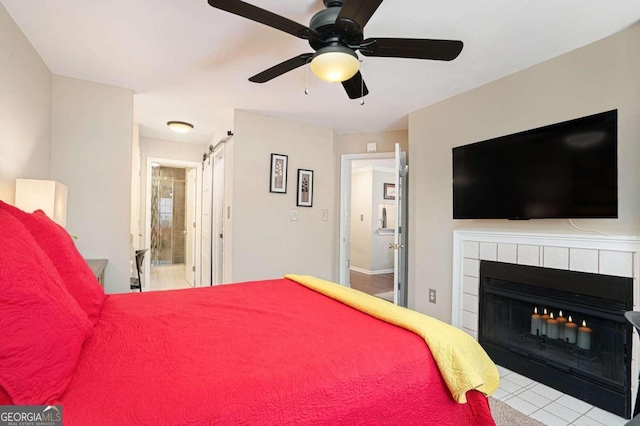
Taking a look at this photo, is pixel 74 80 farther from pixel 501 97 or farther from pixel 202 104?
pixel 501 97

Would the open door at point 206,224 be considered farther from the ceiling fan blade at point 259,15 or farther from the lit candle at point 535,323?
the lit candle at point 535,323

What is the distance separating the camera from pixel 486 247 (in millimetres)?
2781

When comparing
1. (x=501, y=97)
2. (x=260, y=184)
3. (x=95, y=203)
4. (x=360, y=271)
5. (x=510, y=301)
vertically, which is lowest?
(x=360, y=271)

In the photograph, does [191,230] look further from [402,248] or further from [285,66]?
[285,66]

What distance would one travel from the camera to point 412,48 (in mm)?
1736

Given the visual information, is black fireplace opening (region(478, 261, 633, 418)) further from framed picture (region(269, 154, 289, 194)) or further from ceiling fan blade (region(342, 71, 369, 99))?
framed picture (region(269, 154, 289, 194))

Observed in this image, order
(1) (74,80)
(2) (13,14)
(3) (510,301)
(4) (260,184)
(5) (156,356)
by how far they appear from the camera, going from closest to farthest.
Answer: (5) (156,356), (2) (13,14), (3) (510,301), (1) (74,80), (4) (260,184)

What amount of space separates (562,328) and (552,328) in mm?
65

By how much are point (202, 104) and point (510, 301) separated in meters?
3.52

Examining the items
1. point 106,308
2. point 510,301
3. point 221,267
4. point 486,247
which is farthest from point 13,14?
point 510,301

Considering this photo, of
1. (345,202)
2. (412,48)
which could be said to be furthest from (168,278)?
(412,48)

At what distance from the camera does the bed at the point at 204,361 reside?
2.52 feet

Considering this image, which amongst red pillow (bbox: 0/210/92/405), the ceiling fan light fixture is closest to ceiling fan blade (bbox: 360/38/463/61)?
the ceiling fan light fixture

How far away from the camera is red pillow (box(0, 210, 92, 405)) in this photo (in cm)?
73
